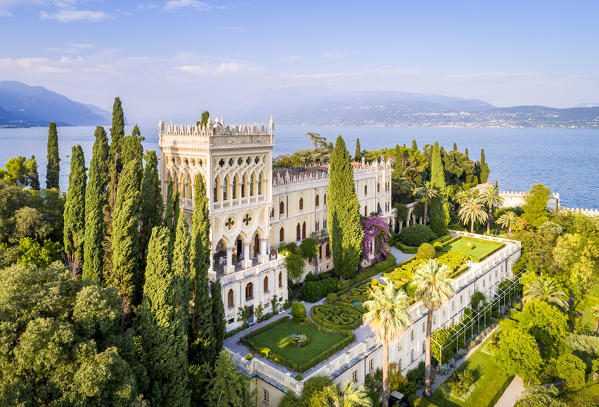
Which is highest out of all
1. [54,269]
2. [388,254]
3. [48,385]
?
[54,269]

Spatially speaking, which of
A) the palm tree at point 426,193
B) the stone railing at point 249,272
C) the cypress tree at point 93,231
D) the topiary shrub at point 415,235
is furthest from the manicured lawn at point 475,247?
the cypress tree at point 93,231

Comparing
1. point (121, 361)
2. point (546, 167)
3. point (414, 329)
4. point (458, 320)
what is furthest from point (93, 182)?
point (546, 167)

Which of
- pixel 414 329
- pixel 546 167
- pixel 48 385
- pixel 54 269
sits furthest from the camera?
pixel 546 167

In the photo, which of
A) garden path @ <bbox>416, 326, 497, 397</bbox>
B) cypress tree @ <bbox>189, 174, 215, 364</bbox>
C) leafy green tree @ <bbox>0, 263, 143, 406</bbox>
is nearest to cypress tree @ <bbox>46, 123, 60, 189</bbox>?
cypress tree @ <bbox>189, 174, 215, 364</bbox>

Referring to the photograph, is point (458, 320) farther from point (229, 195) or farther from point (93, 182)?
point (93, 182)

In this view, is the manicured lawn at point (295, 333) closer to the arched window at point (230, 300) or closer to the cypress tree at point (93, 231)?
the arched window at point (230, 300)

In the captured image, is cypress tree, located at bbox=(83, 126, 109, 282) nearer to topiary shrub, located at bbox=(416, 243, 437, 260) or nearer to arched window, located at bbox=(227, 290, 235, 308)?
arched window, located at bbox=(227, 290, 235, 308)

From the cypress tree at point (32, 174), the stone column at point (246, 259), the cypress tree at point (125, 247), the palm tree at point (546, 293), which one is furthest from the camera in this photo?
the cypress tree at point (32, 174)
